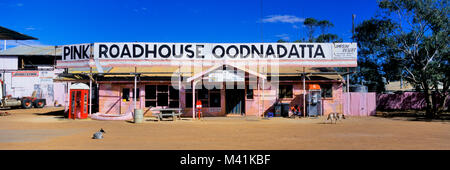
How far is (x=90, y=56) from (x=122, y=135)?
Answer: 9767 millimetres

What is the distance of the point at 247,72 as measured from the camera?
18828 millimetres

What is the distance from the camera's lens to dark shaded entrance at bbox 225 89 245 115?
788 inches

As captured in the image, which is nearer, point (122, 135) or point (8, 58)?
point (122, 135)

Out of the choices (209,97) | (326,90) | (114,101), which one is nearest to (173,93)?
(209,97)

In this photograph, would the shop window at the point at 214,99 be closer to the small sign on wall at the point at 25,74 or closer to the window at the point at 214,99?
the window at the point at 214,99

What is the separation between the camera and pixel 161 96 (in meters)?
20.0

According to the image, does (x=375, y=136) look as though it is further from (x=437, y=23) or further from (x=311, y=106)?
(x=437, y=23)

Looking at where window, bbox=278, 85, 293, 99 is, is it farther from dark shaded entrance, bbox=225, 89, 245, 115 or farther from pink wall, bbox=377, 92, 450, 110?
pink wall, bbox=377, 92, 450, 110

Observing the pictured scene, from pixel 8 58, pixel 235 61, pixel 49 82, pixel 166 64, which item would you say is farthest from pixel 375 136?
pixel 8 58

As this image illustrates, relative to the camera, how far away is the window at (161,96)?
19844mm

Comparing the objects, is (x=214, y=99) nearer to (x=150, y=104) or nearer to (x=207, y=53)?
(x=207, y=53)

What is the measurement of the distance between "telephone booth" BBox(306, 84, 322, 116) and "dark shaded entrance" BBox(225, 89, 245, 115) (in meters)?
4.13

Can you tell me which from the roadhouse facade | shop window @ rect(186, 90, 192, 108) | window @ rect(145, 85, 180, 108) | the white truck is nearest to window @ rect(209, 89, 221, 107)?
the roadhouse facade
